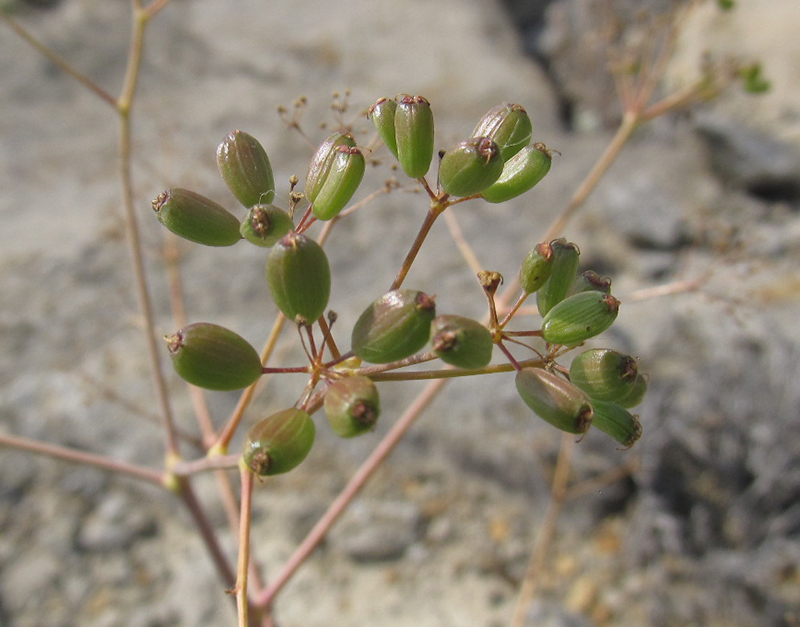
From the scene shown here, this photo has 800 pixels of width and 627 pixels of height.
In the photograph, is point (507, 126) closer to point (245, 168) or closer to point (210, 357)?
point (245, 168)

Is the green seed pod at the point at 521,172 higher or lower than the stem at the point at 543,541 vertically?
higher

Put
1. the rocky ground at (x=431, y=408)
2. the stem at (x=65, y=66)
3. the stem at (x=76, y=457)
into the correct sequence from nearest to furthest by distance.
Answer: the stem at (x=76, y=457)
the stem at (x=65, y=66)
the rocky ground at (x=431, y=408)

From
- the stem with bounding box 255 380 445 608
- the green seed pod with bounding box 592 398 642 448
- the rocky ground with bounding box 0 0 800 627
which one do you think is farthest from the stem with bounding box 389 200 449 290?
the rocky ground with bounding box 0 0 800 627

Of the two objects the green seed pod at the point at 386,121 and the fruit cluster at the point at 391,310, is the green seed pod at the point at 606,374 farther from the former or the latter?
the green seed pod at the point at 386,121

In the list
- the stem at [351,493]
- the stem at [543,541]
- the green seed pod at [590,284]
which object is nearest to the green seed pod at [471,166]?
the green seed pod at [590,284]

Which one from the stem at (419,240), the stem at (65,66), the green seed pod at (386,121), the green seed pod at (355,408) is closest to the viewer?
the green seed pod at (355,408)

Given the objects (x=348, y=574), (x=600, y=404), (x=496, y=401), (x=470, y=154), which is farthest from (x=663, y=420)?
(x=470, y=154)

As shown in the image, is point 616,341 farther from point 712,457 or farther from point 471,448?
point 471,448
